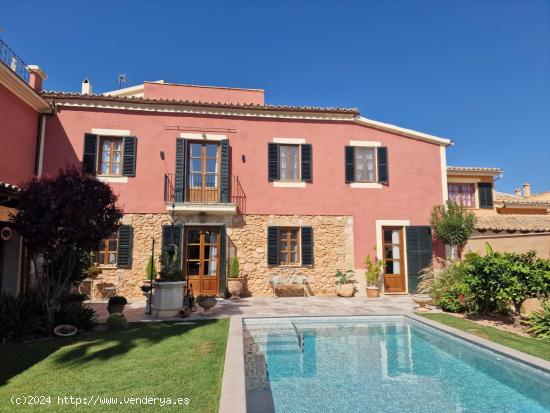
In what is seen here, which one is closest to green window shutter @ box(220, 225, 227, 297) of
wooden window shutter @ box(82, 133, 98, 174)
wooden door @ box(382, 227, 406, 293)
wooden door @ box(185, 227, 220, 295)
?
wooden door @ box(185, 227, 220, 295)

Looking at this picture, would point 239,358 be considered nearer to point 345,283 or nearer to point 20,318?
point 20,318

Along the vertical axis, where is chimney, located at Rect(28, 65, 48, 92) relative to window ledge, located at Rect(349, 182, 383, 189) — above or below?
above

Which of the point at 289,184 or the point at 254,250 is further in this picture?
the point at 289,184

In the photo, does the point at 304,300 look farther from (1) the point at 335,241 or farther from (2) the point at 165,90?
(2) the point at 165,90

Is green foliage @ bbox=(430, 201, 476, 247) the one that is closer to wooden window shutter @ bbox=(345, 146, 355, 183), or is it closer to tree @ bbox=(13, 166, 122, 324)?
wooden window shutter @ bbox=(345, 146, 355, 183)

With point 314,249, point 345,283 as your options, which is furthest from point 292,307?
point 345,283

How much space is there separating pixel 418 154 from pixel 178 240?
9.67 metres

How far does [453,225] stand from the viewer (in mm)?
12406

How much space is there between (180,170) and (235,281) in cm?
429

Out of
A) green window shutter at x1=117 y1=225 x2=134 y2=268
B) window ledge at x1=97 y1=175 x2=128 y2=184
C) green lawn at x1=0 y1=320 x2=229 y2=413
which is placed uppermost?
window ledge at x1=97 y1=175 x2=128 y2=184

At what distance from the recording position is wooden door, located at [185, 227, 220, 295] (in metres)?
11.9

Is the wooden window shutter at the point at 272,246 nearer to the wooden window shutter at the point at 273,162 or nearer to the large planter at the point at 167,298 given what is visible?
the wooden window shutter at the point at 273,162

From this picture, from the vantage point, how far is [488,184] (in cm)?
1705

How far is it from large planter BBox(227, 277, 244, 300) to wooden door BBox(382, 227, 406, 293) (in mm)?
5372
